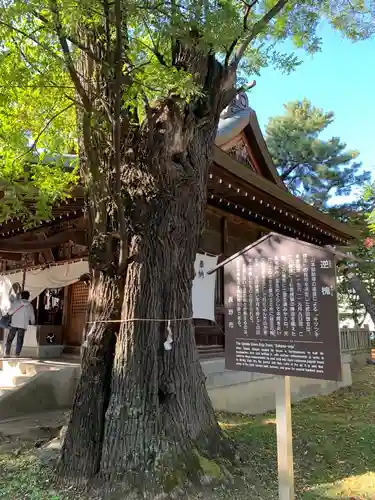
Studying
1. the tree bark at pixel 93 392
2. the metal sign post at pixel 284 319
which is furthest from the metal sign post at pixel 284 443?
the tree bark at pixel 93 392

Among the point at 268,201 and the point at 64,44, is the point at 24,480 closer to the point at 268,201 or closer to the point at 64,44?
the point at 64,44

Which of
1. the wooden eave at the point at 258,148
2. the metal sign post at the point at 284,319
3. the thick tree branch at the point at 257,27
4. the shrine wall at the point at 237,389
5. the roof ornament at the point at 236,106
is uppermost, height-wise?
the roof ornament at the point at 236,106

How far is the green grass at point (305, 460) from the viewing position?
375 centimetres

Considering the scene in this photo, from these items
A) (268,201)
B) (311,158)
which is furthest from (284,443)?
(311,158)

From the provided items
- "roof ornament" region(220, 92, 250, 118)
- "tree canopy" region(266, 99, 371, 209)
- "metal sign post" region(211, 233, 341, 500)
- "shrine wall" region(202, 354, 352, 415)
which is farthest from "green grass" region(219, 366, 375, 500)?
"tree canopy" region(266, 99, 371, 209)

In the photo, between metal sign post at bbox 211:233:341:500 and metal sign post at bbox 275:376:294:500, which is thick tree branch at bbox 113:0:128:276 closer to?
metal sign post at bbox 211:233:341:500

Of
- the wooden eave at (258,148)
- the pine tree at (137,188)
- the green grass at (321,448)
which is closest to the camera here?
the pine tree at (137,188)

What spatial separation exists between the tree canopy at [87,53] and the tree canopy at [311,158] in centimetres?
1531

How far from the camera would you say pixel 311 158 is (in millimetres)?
20734

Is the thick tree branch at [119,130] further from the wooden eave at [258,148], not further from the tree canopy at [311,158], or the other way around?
the tree canopy at [311,158]

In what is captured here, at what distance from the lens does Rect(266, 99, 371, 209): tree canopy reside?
2028 centimetres

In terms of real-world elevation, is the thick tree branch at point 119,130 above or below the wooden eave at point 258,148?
below

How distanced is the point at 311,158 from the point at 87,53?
61.3 feet

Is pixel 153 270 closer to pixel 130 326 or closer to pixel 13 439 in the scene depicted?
pixel 130 326
